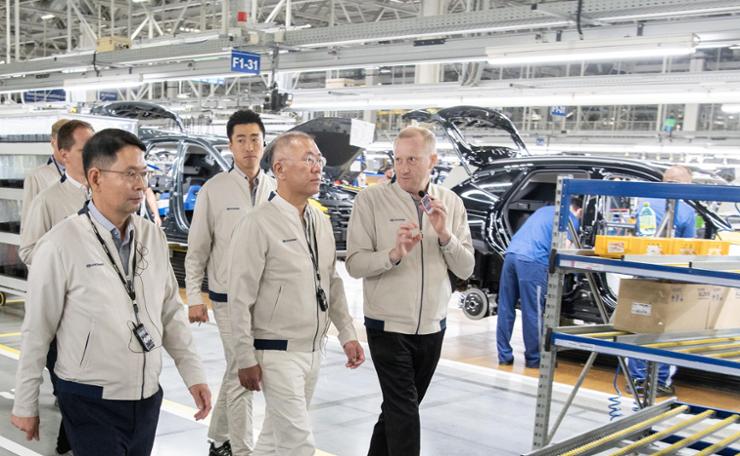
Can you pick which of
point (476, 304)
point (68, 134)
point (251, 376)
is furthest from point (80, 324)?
point (476, 304)

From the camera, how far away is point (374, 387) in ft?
20.2

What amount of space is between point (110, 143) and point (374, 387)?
3919 mm

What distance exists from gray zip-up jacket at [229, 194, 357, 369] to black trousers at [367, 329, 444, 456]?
47cm

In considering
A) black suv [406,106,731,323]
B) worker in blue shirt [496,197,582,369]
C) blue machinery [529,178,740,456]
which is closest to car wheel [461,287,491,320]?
black suv [406,106,731,323]

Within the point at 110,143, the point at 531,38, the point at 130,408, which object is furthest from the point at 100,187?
the point at 531,38

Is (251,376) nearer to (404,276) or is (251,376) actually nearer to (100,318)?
(100,318)

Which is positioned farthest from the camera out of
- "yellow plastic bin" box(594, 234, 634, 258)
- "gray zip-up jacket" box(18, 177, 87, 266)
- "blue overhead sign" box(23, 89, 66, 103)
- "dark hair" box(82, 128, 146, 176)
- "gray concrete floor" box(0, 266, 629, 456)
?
"blue overhead sign" box(23, 89, 66, 103)

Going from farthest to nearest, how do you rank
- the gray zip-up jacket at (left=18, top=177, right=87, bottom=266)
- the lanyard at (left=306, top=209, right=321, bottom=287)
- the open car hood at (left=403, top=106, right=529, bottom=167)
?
the open car hood at (left=403, top=106, right=529, bottom=167) → the gray zip-up jacket at (left=18, top=177, right=87, bottom=266) → the lanyard at (left=306, top=209, right=321, bottom=287)

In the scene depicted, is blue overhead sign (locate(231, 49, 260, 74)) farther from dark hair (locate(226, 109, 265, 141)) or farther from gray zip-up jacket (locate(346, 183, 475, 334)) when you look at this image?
gray zip-up jacket (locate(346, 183, 475, 334))

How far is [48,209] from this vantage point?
13.9ft

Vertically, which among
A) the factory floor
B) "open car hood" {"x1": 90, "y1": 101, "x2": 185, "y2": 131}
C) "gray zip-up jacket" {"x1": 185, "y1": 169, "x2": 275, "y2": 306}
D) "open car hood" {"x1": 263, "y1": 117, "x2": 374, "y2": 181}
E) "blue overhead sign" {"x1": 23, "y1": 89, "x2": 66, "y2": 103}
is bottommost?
the factory floor

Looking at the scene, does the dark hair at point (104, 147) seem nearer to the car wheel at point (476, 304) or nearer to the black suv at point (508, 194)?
the black suv at point (508, 194)

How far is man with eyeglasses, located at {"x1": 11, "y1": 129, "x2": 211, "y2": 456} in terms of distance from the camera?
101 inches

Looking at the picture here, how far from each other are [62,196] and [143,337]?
196 centimetres
